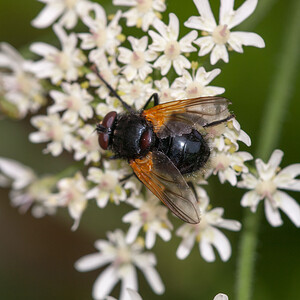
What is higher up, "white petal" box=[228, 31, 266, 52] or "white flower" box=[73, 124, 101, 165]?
"white petal" box=[228, 31, 266, 52]

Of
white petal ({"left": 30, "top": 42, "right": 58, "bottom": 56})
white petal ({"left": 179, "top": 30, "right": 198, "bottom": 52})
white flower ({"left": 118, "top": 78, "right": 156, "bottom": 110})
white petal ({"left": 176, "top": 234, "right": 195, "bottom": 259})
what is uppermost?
white petal ({"left": 179, "top": 30, "right": 198, "bottom": 52})

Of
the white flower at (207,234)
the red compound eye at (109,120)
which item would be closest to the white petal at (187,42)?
the red compound eye at (109,120)

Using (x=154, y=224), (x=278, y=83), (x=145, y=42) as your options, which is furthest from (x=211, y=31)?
(x=154, y=224)

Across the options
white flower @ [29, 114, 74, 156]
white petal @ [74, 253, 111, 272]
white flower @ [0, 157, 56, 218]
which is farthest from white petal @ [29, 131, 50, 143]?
white petal @ [74, 253, 111, 272]

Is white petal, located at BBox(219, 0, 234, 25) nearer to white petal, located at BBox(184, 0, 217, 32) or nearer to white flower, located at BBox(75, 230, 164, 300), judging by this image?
white petal, located at BBox(184, 0, 217, 32)

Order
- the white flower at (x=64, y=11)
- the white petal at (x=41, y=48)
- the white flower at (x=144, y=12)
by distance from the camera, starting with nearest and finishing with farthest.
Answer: the white flower at (x=144, y=12)
the white flower at (x=64, y=11)
the white petal at (x=41, y=48)

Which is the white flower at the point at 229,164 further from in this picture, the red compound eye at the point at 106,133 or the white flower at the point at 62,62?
the white flower at the point at 62,62
